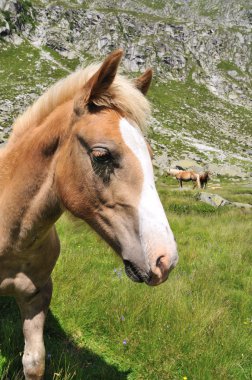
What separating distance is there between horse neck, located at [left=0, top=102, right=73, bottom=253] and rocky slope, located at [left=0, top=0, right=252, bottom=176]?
5914cm

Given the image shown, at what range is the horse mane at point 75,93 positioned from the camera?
9.07ft

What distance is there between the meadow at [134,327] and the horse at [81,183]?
42 centimetres

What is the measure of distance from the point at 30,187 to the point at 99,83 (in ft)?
3.92

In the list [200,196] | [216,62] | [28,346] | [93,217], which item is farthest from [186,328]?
[216,62]

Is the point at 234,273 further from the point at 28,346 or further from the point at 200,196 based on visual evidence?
the point at 200,196

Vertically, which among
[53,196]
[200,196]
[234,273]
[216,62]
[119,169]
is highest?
[119,169]

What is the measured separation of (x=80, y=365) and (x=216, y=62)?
596ft

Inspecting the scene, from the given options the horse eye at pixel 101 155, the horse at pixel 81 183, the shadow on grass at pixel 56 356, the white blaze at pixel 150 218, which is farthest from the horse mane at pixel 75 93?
the shadow on grass at pixel 56 356

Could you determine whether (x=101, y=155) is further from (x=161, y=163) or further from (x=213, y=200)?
(x=161, y=163)

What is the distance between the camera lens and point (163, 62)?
149000 mm

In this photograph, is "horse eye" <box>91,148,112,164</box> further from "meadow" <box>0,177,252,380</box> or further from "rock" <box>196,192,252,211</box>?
"rock" <box>196,192,252,211</box>

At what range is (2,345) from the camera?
4.17 m

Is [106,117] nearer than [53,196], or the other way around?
[106,117]

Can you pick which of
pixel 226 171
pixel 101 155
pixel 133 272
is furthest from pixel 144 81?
pixel 226 171
